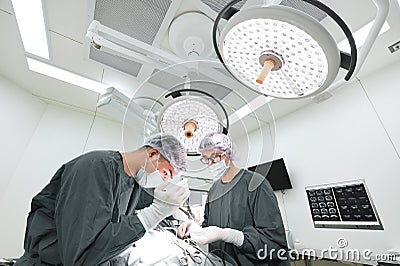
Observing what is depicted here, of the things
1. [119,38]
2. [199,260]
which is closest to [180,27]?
[119,38]

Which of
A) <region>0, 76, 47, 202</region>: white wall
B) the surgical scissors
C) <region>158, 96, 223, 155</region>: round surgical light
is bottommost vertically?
the surgical scissors

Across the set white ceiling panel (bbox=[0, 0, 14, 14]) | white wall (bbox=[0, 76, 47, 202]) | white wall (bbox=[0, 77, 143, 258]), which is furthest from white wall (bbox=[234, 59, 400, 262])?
white wall (bbox=[0, 76, 47, 202])

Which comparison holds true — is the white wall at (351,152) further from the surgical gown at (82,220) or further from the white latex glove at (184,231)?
the surgical gown at (82,220)

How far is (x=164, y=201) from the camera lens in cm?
81

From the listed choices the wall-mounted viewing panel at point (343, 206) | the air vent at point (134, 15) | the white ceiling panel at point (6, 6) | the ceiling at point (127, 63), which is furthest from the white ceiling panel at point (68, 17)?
the wall-mounted viewing panel at point (343, 206)

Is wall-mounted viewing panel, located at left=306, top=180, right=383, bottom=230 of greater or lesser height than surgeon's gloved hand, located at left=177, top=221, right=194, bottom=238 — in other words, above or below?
above

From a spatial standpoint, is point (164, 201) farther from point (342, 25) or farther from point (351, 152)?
point (351, 152)

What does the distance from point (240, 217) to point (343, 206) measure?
139 centimetres

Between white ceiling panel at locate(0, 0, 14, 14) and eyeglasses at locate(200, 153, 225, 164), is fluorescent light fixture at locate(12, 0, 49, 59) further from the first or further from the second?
eyeglasses at locate(200, 153, 225, 164)

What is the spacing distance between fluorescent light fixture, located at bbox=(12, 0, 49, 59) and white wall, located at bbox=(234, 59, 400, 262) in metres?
2.63

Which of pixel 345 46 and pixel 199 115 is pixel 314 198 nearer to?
pixel 199 115

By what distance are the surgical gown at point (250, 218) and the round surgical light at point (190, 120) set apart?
20 centimetres

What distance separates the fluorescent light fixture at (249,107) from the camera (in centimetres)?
67

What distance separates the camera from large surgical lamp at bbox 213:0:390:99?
1.30 feet
